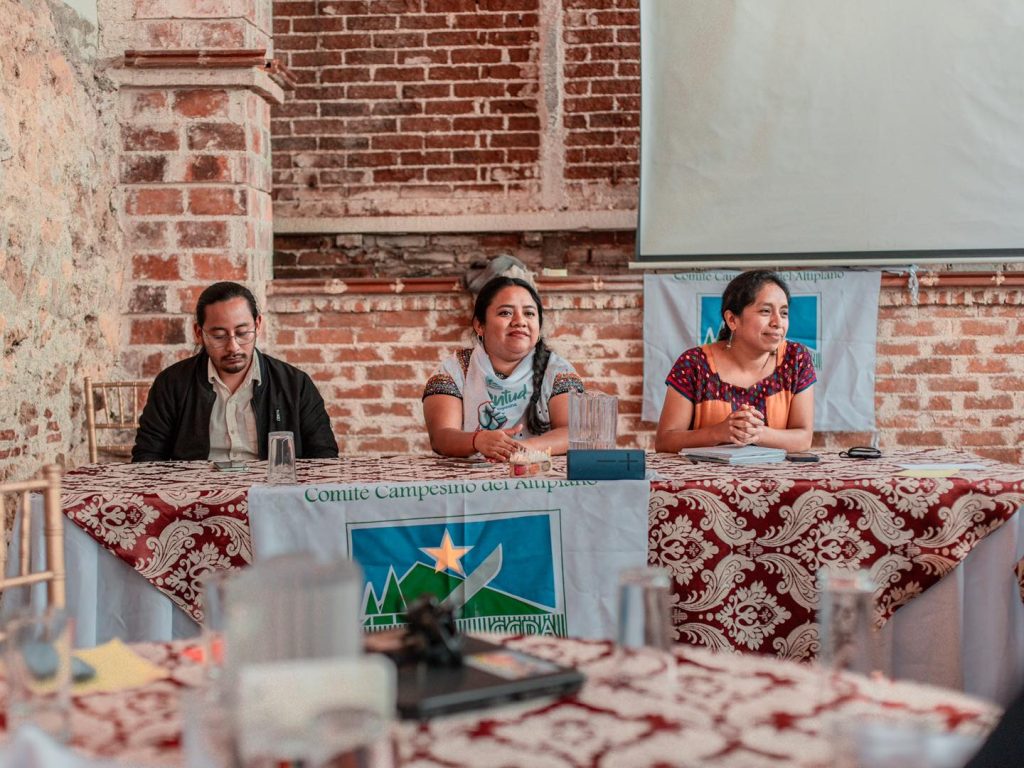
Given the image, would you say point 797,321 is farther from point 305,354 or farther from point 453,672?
point 453,672

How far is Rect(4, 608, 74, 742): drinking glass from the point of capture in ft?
3.63

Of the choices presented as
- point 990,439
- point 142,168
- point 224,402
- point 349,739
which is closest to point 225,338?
point 224,402

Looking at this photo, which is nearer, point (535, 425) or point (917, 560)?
point (917, 560)

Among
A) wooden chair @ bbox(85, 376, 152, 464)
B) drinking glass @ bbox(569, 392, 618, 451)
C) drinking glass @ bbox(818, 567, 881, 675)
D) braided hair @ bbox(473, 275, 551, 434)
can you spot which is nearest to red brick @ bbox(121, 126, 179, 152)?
wooden chair @ bbox(85, 376, 152, 464)

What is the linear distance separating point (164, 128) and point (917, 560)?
10.7 feet

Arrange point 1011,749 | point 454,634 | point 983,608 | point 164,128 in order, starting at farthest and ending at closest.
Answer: point 164,128 → point 983,608 → point 1011,749 → point 454,634

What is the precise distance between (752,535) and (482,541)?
0.63m

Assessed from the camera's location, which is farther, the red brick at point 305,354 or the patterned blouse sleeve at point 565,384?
the red brick at point 305,354

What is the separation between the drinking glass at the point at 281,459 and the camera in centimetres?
264

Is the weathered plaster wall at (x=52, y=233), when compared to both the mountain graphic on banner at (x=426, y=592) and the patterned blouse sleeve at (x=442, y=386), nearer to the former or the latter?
the patterned blouse sleeve at (x=442, y=386)

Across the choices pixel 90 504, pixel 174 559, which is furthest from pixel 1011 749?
pixel 90 504

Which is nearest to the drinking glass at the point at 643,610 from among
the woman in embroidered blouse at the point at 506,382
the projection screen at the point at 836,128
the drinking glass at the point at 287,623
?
the drinking glass at the point at 287,623

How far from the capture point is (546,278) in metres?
4.72

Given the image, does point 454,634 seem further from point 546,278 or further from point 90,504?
point 546,278
